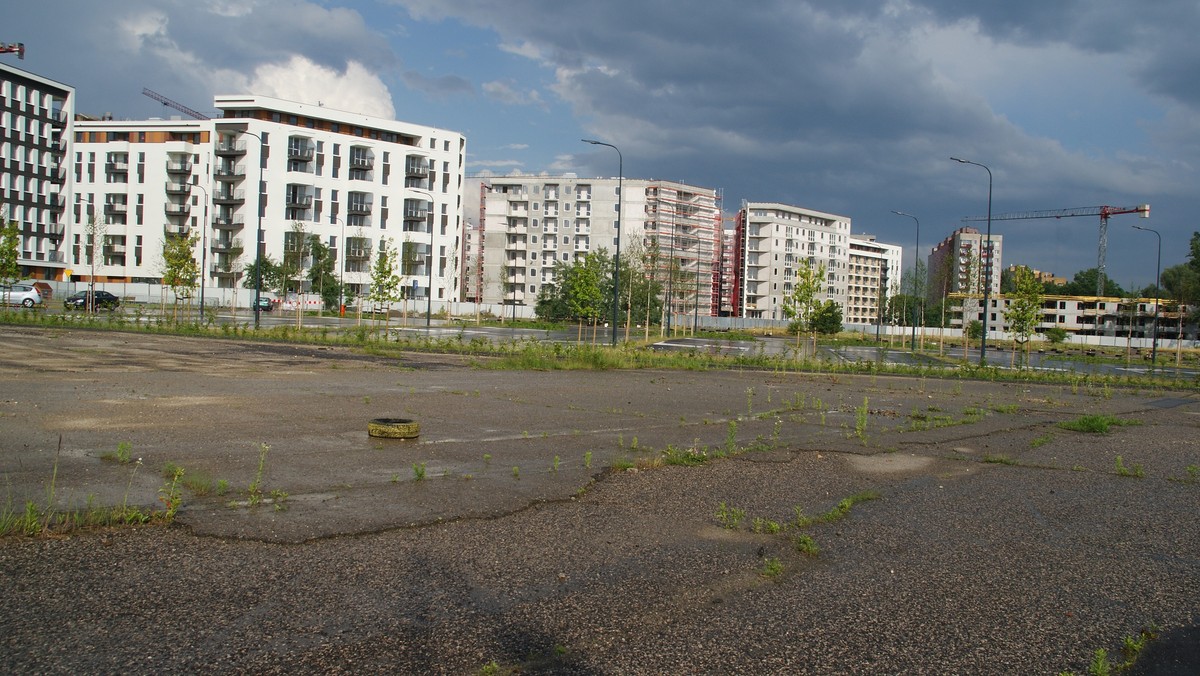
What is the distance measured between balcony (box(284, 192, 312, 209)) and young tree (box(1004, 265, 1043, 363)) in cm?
7224

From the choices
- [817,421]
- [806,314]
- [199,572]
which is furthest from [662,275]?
[199,572]

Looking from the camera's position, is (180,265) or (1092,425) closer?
(1092,425)

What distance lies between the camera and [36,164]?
8750 centimetres

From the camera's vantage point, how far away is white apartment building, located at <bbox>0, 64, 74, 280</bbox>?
277 ft

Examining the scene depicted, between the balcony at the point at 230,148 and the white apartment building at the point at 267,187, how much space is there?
4.2 inches

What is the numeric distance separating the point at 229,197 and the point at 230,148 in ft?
17.1

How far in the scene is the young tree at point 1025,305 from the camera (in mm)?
33500

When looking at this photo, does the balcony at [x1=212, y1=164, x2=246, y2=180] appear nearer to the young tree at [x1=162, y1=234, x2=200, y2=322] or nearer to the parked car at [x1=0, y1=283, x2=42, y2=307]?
the parked car at [x1=0, y1=283, x2=42, y2=307]

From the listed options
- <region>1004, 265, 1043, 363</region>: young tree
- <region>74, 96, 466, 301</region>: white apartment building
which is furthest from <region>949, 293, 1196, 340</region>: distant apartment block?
<region>1004, 265, 1043, 363</region>: young tree

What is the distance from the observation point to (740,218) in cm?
16138

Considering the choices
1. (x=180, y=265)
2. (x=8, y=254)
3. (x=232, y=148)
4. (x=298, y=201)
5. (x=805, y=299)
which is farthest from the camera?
(x=232, y=148)

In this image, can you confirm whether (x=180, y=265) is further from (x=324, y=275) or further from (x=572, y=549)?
(x=324, y=275)

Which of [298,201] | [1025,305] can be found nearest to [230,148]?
[298,201]

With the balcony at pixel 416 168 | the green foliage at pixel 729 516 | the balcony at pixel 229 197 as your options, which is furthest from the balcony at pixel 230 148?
the green foliage at pixel 729 516
